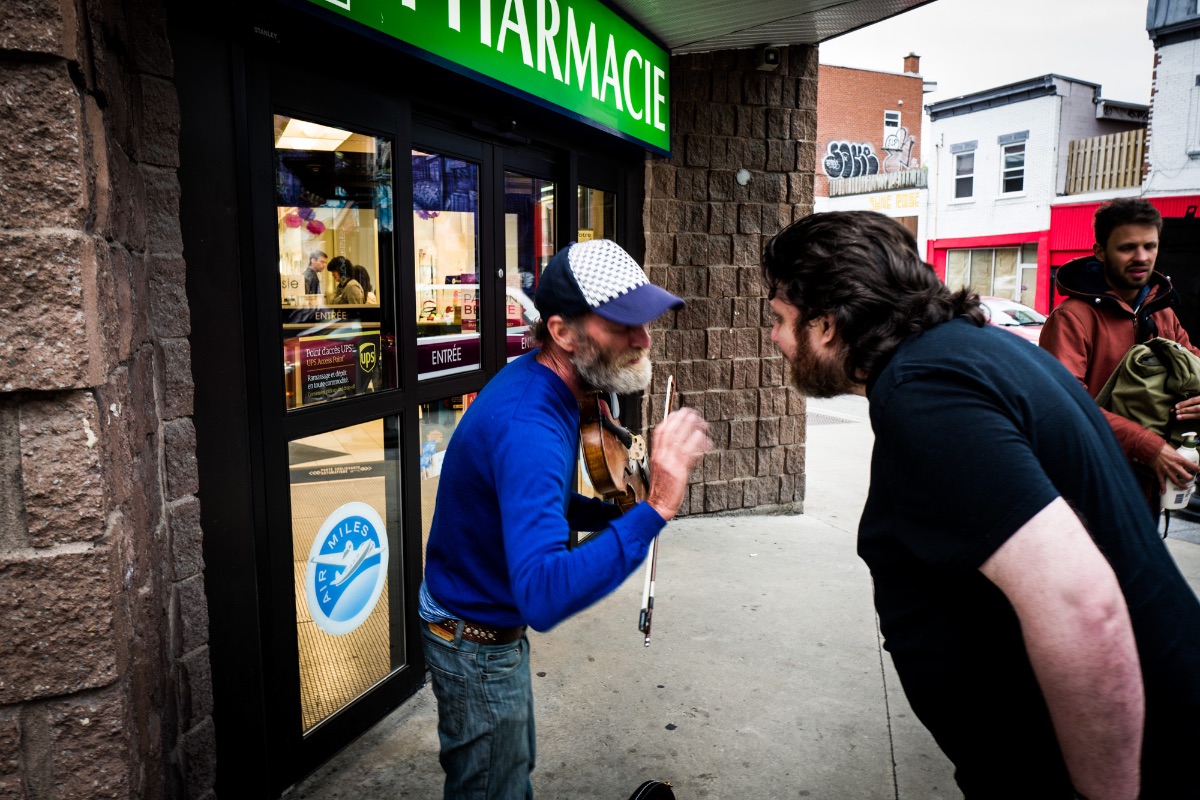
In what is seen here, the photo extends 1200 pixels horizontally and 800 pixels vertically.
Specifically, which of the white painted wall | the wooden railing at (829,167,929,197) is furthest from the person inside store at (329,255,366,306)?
the wooden railing at (829,167,929,197)

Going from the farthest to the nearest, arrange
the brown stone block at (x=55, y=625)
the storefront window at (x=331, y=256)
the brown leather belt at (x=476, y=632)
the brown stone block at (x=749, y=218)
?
1. the brown stone block at (x=749, y=218)
2. the storefront window at (x=331, y=256)
3. the brown leather belt at (x=476, y=632)
4. the brown stone block at (x=55, y=625)

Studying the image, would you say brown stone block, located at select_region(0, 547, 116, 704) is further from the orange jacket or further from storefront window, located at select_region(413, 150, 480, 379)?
the orange jacket

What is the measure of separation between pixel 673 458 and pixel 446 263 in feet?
7.94

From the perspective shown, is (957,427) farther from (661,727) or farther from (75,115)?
(661,727)

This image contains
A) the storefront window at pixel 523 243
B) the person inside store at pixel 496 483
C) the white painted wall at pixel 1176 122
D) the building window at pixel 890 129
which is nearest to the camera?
the person inside store at pixel 496 483

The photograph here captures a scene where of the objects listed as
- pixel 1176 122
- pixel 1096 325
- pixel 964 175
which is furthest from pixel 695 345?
pixel 964 175

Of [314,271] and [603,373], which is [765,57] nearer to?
[314,271]

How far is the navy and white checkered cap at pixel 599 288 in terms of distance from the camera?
1904mm

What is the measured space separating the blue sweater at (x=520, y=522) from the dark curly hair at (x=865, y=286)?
1.82ft

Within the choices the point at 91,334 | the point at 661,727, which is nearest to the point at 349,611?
the point at 661,727

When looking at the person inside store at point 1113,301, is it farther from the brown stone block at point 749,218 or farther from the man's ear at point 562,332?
the brown stone block at point 749,218

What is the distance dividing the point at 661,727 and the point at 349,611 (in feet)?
4.41

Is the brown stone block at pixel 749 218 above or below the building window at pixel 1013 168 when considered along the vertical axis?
below

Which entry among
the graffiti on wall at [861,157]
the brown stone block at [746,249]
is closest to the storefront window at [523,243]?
the brown stone block at [746,249]
